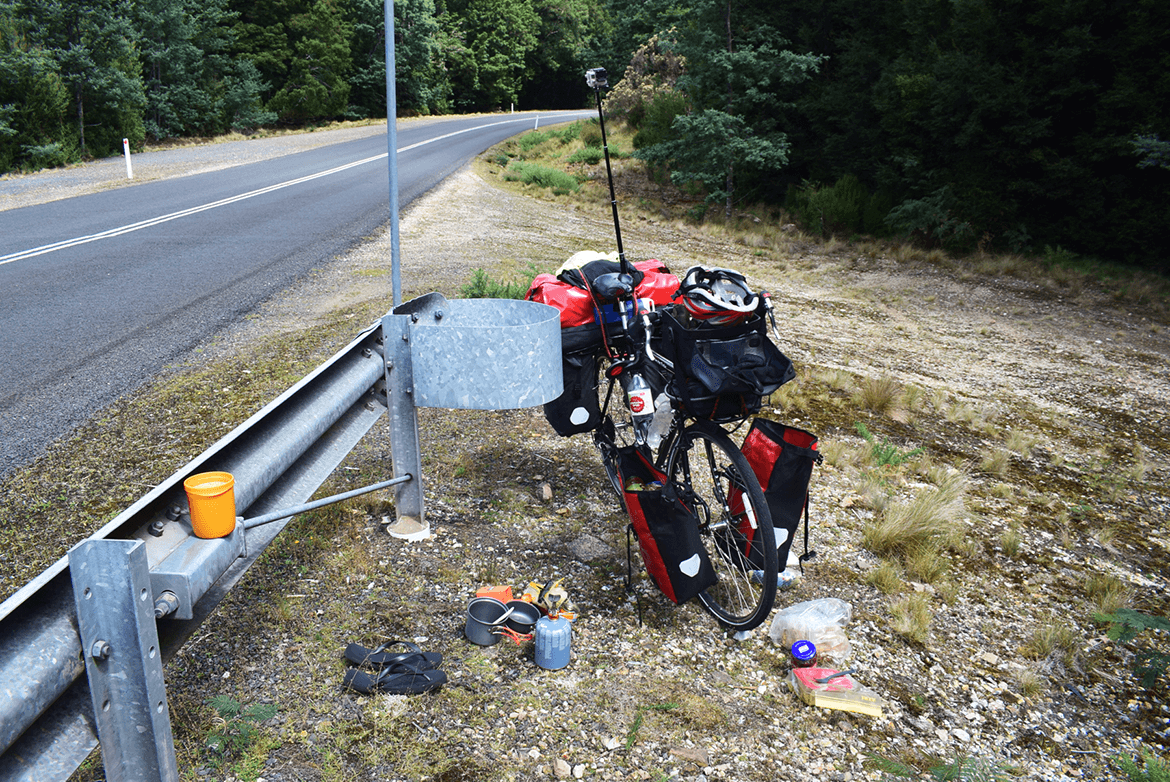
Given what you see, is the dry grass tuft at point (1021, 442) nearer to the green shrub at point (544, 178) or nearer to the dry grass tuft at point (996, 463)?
the dry grass tuft at point (996, 463)

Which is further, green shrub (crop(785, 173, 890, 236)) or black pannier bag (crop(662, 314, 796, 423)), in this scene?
green shrub (crop(785, 173, 890, 236))

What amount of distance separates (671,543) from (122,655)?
2.11 metres

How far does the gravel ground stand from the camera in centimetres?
250

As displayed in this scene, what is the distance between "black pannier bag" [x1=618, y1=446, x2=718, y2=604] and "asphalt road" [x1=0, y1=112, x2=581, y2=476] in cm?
356

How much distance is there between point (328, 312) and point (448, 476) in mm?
3705

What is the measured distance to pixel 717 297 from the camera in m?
3.11

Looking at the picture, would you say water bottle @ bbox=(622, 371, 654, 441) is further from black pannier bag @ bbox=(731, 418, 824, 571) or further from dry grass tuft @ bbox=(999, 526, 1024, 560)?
dry grass tuft @ bbox=(999, 526, 1024, 560)

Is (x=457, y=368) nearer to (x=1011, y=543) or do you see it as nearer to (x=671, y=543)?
(x=671, y=543)

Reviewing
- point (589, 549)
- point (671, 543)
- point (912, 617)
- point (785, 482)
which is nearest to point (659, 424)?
point (589, 549)

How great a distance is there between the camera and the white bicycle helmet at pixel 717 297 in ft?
10.1

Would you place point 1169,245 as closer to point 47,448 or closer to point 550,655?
point 550,655

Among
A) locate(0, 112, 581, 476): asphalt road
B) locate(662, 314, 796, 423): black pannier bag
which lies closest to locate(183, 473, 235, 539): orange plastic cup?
locate(662, 314, 796, 423): black pannier bag

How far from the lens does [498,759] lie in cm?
241

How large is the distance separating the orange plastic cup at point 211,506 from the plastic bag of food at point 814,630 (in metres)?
2.31
